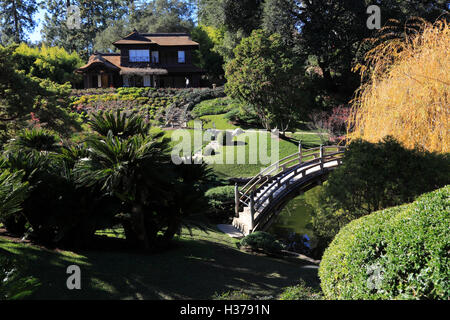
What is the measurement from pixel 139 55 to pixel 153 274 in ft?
150

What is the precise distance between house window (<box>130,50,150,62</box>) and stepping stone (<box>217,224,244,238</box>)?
37.8 metres

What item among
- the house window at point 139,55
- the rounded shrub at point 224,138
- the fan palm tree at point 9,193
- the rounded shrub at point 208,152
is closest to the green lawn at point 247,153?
the rounded shrub at point 208,152

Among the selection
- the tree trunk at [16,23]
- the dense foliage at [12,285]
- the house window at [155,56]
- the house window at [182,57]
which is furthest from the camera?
the tree trunk at [16,23]

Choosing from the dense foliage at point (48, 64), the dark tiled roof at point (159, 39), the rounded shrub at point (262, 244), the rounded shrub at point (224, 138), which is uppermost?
the dark tiled roof at point (159, 39)

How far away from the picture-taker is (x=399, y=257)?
4.81 m

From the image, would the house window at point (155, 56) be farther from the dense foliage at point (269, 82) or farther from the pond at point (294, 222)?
the pond at point (294, 222)

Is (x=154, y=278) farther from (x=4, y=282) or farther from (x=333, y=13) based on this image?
(x=333, y=13)

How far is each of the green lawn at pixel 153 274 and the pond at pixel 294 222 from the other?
25.2 feet

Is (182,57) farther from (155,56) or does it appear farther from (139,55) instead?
(139,55)

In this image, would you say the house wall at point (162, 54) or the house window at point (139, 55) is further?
the house window at point (139, 55)

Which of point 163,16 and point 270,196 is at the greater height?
point 163,16

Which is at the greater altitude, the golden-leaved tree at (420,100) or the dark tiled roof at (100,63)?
the dark tiled roof at (100,63)

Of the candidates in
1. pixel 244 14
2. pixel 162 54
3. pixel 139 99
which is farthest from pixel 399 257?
pixel 162 54

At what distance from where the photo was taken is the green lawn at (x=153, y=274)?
7398 millimetres
